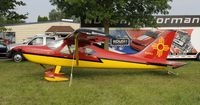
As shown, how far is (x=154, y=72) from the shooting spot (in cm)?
1845

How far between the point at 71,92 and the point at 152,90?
277 cm

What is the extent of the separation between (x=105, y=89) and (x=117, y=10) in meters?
15.0

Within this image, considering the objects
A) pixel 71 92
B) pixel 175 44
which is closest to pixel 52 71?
pixel 71 92

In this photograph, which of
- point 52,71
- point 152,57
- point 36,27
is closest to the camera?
point 52,71

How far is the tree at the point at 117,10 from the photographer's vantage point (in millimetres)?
26422

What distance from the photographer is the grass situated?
1099 centimetres

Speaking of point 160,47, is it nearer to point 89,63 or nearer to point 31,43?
point 89,63

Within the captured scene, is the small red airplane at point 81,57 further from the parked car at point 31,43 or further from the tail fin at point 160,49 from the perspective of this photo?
the parked car at point 31,43

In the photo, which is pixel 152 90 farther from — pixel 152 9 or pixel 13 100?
pixel 152 9

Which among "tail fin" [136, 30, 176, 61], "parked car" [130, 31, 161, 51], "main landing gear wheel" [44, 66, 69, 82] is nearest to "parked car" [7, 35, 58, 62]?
"parked car" [130, 31, 161, 51]

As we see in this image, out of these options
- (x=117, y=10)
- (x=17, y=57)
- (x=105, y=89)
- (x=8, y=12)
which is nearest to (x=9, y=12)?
(x=8, y=12)

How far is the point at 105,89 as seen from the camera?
43.6 ft

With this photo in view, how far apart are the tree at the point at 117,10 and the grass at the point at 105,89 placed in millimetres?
8907

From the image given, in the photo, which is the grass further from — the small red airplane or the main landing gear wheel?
the small red airplane
